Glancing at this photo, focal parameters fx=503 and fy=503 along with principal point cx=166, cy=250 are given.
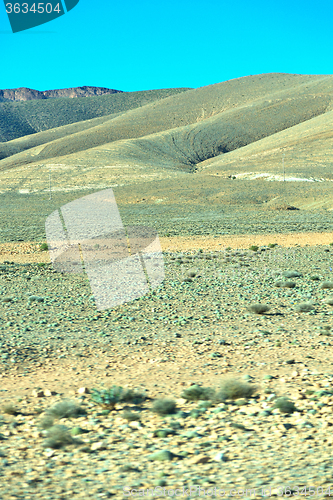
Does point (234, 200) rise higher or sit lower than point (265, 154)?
lower

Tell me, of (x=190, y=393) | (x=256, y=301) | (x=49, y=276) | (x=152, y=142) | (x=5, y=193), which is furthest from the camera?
(x=152, y=142)

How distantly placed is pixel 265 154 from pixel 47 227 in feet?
204

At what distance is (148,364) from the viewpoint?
8.29 metres

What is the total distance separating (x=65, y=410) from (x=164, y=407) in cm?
119

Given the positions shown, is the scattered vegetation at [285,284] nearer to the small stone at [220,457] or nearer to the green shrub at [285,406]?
the green shrub at [285,406]

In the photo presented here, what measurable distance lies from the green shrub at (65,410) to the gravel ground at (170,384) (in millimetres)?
64

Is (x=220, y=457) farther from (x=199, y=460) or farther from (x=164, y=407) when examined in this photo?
(x=164, y=407)

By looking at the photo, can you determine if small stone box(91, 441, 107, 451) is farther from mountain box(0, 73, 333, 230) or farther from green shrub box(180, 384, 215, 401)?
mountain box(0, 73, 333, 230)

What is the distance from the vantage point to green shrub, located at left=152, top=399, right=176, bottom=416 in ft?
20.0

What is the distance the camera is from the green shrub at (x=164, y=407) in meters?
6.09

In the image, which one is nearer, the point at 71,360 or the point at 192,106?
the point at 71,360

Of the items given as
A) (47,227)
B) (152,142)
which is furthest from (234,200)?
(152,142)

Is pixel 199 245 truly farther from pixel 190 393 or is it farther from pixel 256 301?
pixel 190 393

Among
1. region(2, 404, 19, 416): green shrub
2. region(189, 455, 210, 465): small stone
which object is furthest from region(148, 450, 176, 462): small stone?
region(2, 404, 19, 416): green shrub
